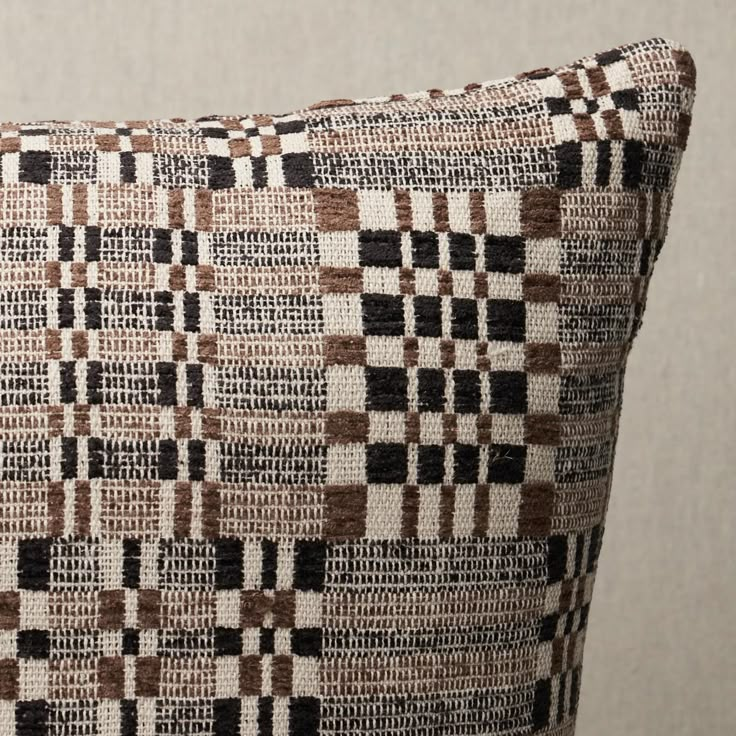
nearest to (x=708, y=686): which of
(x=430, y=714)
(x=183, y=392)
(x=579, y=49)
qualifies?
(x=579, y=49)

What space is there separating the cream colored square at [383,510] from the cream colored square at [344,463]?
0.01 meters

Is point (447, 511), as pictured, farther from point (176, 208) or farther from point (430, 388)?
point (176, 208)

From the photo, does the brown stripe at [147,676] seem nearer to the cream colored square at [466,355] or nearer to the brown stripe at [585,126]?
the cream colored square at [466,355]

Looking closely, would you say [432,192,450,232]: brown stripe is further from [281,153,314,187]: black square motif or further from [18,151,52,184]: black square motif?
[18,151,52,184]: black square motif

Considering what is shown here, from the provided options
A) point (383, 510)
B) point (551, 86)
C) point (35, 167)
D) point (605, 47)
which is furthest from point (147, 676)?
point (605, 47)

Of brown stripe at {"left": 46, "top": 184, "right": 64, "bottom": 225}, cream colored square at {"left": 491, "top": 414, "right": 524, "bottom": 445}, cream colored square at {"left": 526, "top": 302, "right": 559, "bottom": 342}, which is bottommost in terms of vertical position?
cream colored square at {"left": 491, "top": 414, "right": 524, "bottom": 445}

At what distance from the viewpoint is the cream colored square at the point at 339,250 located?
49 centimetres

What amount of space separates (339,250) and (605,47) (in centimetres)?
61

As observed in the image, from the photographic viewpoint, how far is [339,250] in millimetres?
488

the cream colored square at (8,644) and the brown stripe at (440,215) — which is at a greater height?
the brown stripe at (440,215)

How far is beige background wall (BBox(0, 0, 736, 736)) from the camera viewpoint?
93 centimetres

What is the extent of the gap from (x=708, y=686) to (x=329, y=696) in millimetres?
823

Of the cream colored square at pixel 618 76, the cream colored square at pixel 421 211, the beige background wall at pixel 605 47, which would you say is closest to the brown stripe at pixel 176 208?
the cream colored square at pixel 421 211

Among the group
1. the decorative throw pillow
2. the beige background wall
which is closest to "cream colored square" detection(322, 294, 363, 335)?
the decorative throw pillow
